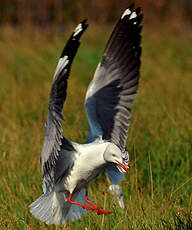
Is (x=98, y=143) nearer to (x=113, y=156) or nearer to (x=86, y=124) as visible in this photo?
(x=113, y=156)

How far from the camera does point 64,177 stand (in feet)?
11.6

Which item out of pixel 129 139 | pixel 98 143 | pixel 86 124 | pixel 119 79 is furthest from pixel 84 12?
pixel 98 143

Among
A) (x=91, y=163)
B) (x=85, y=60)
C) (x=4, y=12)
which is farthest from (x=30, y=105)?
(x=4, y=12)

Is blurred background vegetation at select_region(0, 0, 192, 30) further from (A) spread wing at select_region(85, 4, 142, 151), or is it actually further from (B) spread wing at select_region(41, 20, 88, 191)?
(B) spread wing at select_region(41, 20, 88, 191)

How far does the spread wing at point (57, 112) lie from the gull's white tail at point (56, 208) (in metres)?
0.15

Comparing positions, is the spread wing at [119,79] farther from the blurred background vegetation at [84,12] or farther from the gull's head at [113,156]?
the blurred background vegetation at [84,12]

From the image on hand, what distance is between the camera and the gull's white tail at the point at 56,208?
3.45 meters

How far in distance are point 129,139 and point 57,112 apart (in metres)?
1.32

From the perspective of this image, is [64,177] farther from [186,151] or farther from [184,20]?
[184,20]

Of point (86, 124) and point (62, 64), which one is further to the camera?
point (86, 124)

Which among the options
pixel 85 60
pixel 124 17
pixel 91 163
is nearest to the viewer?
pixel 91 163

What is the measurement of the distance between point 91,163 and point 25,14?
9251mm

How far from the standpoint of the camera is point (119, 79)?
3732 mm

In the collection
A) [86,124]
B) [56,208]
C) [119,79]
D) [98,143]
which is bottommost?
[56,208]
